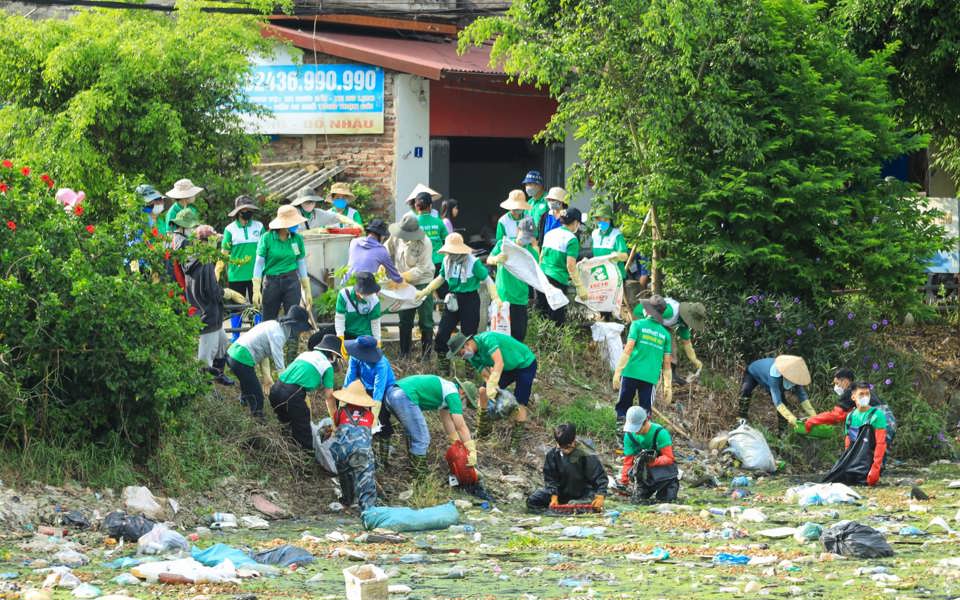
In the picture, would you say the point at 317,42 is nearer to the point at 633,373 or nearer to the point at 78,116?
the point at 78,116

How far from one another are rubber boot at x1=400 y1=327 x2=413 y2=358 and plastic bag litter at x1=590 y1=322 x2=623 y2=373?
2.64 metres

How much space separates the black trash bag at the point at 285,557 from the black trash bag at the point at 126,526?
97cm

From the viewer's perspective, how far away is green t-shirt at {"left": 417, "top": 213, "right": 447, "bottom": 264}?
15156 mm

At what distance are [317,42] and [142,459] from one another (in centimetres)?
969

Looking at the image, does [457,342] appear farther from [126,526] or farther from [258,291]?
[126,526]

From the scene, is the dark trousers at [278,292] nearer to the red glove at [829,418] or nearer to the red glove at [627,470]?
the red glove at [627,470]

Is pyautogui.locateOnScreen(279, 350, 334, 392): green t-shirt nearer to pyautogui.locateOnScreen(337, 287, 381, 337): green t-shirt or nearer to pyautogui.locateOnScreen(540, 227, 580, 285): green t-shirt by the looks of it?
pyautogui.locateOnScreen(337, 287, 381, 337): green t-shirt

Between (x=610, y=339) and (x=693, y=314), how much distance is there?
1.09m

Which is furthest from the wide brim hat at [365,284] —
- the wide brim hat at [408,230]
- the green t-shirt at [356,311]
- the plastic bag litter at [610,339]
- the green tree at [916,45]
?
the green tree at [916,45]

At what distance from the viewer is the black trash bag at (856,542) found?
388 inches

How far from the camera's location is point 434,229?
599 inches

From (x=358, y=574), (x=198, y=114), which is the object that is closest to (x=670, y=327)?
(x=198, y=114)

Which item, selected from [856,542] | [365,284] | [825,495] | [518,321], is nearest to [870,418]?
[825,495]

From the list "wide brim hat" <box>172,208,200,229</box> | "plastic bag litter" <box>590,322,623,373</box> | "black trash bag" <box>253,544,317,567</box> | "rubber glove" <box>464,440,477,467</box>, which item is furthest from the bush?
"plastic bag litter" <box>590,322,623,373</box>
